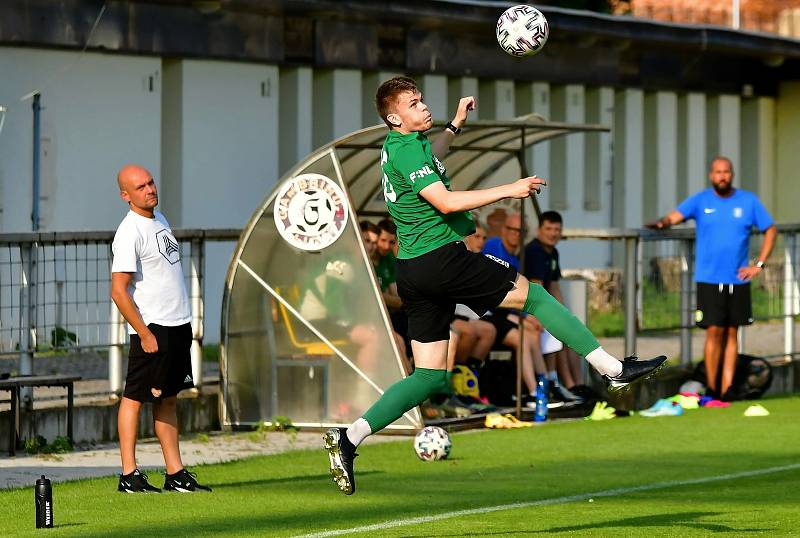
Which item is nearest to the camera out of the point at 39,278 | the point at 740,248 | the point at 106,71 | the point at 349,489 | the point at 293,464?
the point at 349,489

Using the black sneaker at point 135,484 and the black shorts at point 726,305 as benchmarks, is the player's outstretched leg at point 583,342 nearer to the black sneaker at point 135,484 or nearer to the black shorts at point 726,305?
the black sneaker at point 135,484

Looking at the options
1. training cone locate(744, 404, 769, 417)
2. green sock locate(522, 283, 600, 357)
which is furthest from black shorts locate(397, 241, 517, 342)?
training cone locate(744, 404, 769, 417)

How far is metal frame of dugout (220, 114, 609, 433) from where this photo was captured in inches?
609

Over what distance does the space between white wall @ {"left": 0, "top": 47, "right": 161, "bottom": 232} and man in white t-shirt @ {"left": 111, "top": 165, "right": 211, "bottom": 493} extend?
10.6 metres

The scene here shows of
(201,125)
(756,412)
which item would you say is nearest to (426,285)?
(756,412)

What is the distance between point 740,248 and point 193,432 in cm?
532

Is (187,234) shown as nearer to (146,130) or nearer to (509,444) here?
(509,444)

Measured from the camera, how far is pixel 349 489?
9.88 meters

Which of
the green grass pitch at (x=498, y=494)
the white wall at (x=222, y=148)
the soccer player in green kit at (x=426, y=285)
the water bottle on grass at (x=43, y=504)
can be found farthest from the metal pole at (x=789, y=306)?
the water bottle on grass at (x=43, y=504)

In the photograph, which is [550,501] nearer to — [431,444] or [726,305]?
[431,444]

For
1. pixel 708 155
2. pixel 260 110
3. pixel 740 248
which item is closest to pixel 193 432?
pixel 740 248

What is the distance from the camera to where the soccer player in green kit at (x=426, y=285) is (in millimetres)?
9852

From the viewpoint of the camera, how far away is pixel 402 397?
32.7 feet

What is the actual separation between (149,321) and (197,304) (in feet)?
13.8
